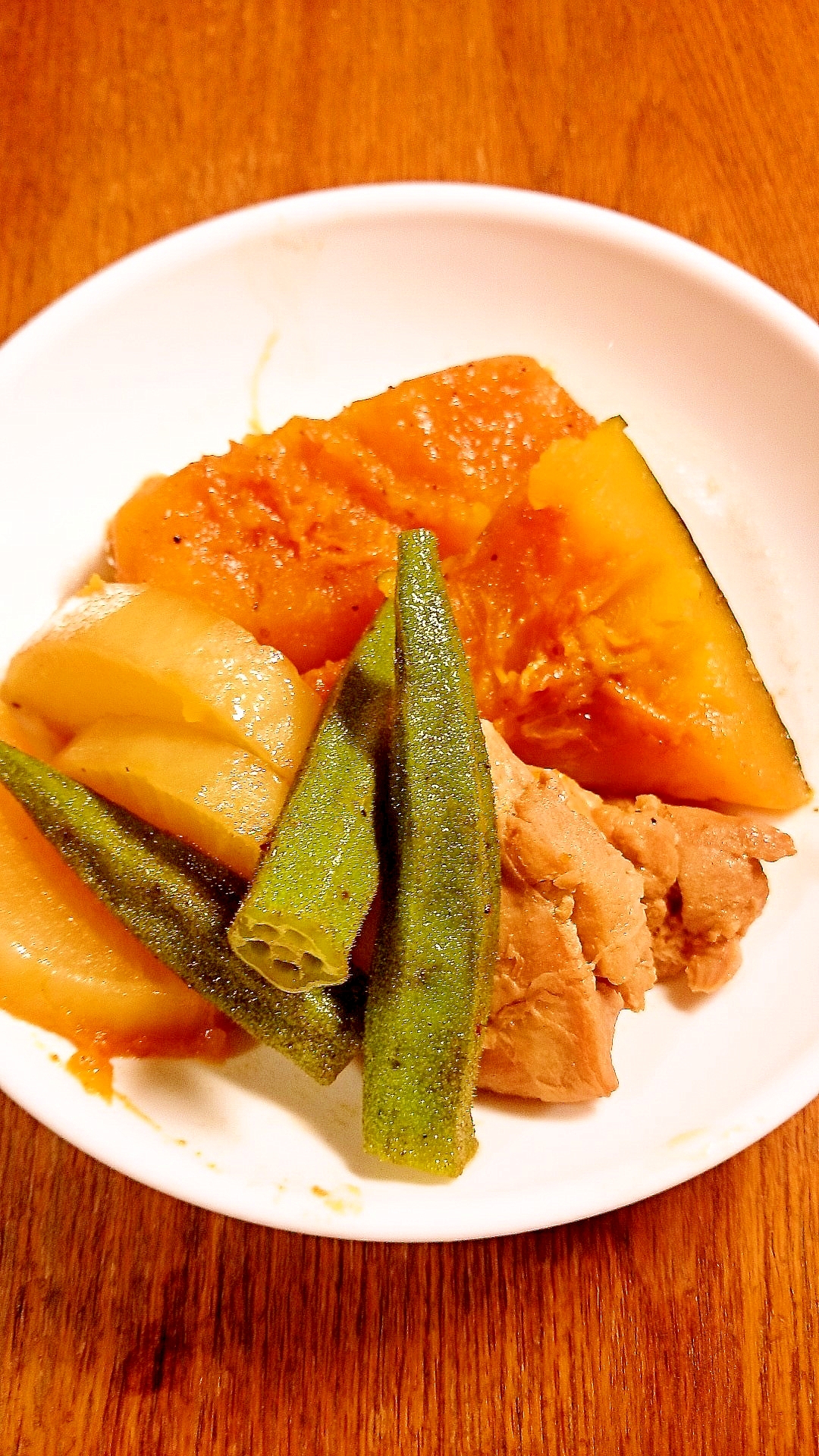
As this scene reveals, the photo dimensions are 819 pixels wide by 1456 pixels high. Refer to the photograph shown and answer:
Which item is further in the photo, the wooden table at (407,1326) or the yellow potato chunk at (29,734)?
the yellow potato chunk at (29,734)

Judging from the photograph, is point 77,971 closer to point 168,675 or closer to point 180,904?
point 180,904

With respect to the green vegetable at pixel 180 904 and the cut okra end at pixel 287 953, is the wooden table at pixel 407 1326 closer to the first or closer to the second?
the green vegetable at pixel 180 904

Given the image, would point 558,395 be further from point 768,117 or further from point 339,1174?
point 339,1174

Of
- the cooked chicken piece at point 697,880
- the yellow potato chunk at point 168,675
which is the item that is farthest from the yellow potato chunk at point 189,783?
the cooked chicken piece at point 697,880

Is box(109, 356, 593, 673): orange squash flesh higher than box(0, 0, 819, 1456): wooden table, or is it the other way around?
box(109, 356, 593, 673): orange squash flesh

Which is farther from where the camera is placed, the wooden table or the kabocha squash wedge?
the kabocha squash wedge

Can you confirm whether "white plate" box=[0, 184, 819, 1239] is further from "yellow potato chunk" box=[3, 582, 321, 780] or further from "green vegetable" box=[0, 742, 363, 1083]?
"yellow potato chunk" box=[3, 582, 321, 780]

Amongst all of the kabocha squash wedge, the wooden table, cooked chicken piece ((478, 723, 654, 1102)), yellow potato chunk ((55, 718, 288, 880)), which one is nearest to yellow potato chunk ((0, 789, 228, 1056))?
yellow potato chunk ((55, 718, 288, 880))

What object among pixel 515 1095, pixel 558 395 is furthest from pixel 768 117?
pixel 515 1095
